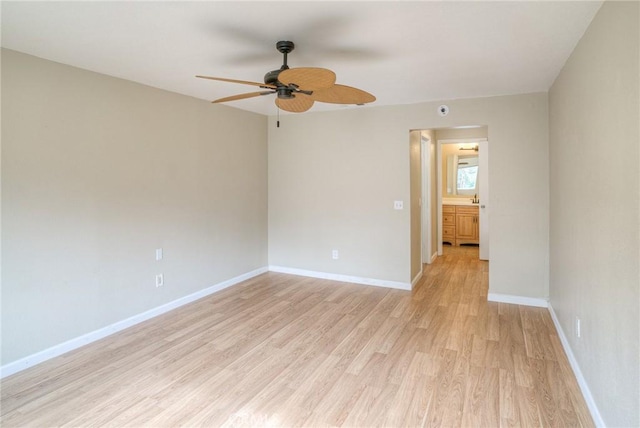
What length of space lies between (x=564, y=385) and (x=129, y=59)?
155 inches

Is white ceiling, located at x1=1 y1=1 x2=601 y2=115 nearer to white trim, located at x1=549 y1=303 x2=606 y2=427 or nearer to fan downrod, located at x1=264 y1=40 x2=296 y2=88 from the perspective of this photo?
fan downrod, located at x1=264 y1=40 x2=296 y2=88

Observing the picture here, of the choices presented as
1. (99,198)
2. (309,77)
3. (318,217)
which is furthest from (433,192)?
(99,198)

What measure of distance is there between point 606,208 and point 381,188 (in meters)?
2.83

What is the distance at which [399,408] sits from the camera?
7.08ft

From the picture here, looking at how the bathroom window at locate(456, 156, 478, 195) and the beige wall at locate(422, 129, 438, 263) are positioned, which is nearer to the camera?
the beige wall at locate(422, 129, 438, 263)

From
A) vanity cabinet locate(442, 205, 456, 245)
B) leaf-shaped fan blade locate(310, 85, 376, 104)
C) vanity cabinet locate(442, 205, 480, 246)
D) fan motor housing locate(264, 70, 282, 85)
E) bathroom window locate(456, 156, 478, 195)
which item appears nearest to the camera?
fan motor housing locate(264, 70, 282, 85)

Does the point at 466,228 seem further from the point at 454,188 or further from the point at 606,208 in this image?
the point at 606,208

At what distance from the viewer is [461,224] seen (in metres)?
7.39

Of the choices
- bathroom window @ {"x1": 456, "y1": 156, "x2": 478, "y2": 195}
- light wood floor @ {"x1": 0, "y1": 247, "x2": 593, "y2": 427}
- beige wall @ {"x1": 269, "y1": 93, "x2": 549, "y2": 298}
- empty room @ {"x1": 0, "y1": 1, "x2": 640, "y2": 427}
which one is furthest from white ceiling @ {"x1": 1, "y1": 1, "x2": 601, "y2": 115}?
bathroom window @ {"x1": 456, "y1": 156, "x2": 478, "y2": 195}

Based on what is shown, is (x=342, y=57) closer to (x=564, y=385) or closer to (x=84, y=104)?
(x=84, y=104)

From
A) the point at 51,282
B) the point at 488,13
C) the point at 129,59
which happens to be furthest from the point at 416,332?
the point at 129,59

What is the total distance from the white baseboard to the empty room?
15mm

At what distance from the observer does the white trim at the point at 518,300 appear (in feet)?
12.6

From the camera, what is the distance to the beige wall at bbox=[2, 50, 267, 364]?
2596mm
